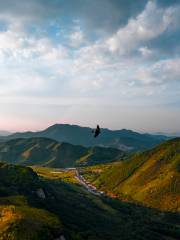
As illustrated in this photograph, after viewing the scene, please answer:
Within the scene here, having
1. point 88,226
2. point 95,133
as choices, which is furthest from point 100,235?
point 95,133

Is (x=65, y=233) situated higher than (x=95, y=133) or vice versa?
(x=95, y=133)

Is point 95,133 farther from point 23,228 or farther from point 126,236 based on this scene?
point 126,236

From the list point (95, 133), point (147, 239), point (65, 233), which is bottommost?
point (147, 239)

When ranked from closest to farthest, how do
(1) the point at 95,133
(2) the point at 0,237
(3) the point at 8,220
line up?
1. (1) the point at 95,133
2. (2) the point at 0,237
3. (3) the point at 8,220

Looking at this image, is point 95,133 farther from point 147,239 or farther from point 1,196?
point 147,239

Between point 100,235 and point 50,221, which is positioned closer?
point 50,221

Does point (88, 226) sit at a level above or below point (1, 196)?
below

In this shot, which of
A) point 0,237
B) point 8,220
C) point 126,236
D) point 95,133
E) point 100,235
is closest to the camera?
point 95,133

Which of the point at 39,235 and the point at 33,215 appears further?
the point at 33,215

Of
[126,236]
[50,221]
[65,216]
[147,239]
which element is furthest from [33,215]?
[147,239]

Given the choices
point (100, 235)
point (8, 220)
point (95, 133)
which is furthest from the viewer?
point (100, 235)
